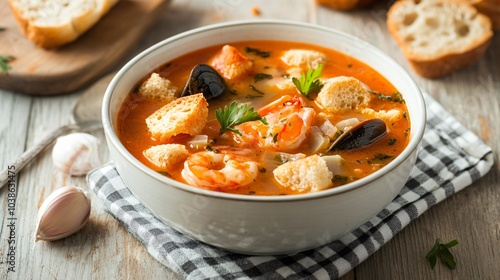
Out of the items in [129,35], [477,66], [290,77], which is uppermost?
[290,77]

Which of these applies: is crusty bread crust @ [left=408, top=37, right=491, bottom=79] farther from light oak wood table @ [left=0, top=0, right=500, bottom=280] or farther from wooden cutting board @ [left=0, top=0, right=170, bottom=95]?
wooden cutting board @ [left=0, top=0, right=170, bottom=95]

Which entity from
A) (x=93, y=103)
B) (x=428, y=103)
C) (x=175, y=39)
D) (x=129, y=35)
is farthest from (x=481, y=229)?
(x=129, y=35)

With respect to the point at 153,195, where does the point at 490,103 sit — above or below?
below

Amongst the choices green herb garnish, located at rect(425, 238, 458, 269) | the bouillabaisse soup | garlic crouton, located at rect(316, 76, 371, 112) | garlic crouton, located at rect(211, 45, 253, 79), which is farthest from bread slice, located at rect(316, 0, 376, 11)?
green herb garnish, located at rect(425, 238, 458, 269)

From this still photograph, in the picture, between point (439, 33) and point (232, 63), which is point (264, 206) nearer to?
point (232, 63)

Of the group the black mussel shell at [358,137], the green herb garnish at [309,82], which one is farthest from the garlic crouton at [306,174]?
the green herb garnish at [309,82]

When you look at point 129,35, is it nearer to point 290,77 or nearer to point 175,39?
point 175,39
